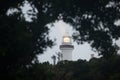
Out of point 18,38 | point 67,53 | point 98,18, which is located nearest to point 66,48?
point 67,53

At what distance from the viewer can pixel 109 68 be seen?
2158cm

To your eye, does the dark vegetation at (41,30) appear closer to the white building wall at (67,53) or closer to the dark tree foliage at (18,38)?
the dark tree foliage at (18,38)

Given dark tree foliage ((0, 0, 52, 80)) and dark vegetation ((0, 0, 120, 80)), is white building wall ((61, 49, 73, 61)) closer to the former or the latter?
dark vegetation ((0, 0, 120, 80))

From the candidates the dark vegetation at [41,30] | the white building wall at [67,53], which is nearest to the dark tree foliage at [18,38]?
the dark vegetation at [41,30]

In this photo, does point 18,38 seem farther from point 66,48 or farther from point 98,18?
point 66,48

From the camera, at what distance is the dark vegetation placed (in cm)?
1351

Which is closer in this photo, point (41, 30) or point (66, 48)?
point (41, 30)

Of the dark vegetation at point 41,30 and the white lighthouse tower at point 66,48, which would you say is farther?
the white lighthouse tower at point 66,48

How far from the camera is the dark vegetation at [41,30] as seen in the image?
13.5 metres

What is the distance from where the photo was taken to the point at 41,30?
15.3 metres

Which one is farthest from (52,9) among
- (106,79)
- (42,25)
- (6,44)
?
(106,79)

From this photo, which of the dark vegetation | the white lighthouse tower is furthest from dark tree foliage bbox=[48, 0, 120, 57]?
the white lighthouse tower

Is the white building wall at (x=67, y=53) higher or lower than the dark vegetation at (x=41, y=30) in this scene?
higher

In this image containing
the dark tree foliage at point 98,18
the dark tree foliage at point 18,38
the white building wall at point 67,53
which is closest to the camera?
the dark tree foliage at point 18,38
